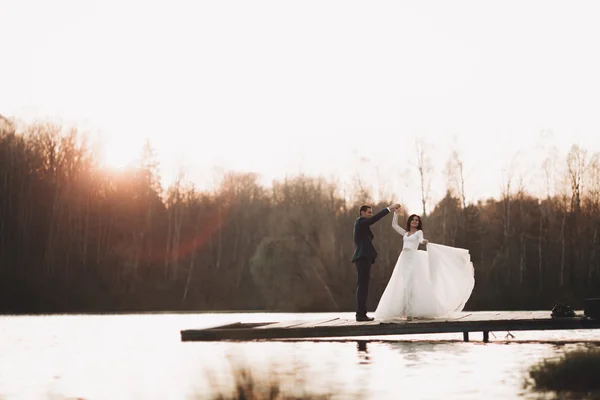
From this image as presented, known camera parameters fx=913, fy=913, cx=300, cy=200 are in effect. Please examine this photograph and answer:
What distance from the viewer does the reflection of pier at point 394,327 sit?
16.9 metres

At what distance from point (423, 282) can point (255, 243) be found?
164ft

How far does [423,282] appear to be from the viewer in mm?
18297

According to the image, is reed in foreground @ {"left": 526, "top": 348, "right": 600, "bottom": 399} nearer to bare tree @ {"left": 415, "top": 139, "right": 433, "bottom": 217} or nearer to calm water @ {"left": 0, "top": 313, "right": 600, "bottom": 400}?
calm water @ {"left": 0, "top": 313, "right": 600, "bottom": 400}

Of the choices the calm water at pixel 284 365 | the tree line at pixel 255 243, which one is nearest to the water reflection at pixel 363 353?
the calm water at pixel 284 365

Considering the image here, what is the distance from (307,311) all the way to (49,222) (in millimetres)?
18465

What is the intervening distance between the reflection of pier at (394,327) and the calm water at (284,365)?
22.2 inches

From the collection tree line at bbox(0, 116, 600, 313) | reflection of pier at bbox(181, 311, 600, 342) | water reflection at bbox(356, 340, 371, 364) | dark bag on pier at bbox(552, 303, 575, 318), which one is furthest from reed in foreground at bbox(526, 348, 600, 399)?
tree line at bbox(0, 116, 600, 313)

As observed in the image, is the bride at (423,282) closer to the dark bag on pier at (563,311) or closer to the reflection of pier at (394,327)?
the reflection of pier at (394,327)

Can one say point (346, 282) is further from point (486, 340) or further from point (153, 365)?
point (153, 365)

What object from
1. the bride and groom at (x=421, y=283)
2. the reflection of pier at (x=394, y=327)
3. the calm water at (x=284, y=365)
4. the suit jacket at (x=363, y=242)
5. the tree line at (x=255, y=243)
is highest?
the tree line at (x=255, y=243)

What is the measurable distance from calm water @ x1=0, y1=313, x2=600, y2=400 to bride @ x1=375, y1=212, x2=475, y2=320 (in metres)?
1.00

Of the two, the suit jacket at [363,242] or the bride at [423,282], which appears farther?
the bride at [423,282]

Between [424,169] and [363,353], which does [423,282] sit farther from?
[424,169]

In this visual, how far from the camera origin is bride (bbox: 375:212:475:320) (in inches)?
720
